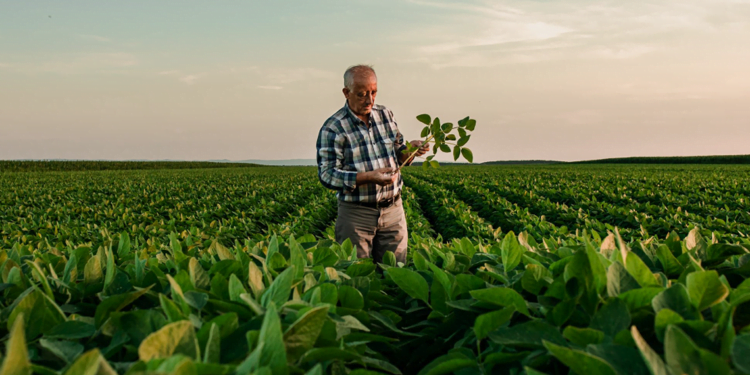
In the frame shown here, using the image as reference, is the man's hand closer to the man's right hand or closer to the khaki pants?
the man's right hand

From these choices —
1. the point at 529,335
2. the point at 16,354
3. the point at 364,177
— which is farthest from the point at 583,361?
the point at 364,177

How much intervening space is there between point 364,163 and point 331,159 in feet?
1.01

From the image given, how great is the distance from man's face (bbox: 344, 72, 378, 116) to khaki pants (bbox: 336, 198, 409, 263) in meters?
0.96

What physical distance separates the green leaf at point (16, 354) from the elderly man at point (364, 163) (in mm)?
3114

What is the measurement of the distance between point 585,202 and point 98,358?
14283mm

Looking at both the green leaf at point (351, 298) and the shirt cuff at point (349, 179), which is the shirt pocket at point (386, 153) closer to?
the shirt cuff at point (349, 179)

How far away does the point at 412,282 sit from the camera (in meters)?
1.61

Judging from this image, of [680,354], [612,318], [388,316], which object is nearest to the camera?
[680,354]

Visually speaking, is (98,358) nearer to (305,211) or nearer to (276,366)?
(276,366)

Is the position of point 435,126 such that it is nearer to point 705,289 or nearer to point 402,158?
point 402,158

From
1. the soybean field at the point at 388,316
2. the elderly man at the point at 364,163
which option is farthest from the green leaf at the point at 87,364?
the elderly man at the point at 364,163

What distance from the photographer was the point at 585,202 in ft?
44.0

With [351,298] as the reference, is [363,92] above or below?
above

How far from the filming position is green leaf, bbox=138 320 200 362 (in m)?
0.88
